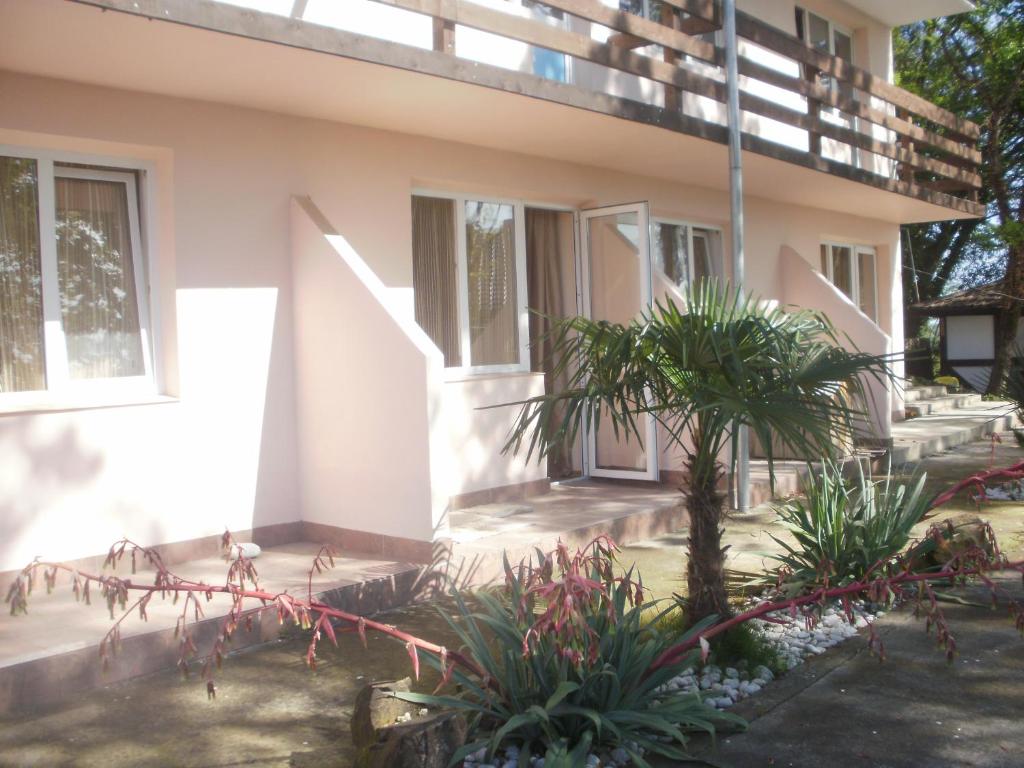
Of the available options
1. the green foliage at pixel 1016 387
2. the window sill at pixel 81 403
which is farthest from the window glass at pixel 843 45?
the window sill at pixel 81 403

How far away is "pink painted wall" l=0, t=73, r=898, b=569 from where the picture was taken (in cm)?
595

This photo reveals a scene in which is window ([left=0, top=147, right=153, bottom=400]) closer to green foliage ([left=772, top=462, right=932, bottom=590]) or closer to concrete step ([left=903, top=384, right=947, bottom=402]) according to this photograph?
green foliage ([left=772, top=462, right=932, bottom=590])

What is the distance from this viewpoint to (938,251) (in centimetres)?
2848

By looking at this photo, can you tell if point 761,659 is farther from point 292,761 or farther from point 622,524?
point 622,524

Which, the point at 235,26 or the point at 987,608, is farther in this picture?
A: the point at 987,608

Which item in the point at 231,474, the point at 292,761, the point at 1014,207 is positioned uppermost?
the point at 1014,207

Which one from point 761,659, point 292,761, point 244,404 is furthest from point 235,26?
point 761,659

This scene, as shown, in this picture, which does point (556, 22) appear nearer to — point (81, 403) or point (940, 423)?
point (81, 403)

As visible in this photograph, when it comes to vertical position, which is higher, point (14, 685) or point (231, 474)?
point (231, 474)

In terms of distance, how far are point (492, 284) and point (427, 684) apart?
5.12 m

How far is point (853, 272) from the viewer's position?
1595 centimetres

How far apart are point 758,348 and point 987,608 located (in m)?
2.61

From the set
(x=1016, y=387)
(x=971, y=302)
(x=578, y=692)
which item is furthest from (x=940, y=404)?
(x=578, y=692)

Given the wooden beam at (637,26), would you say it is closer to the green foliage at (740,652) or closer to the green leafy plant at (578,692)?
the green foliage at (740,652)
